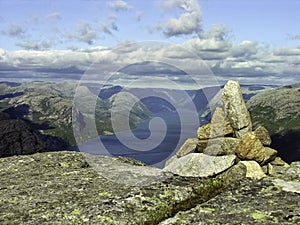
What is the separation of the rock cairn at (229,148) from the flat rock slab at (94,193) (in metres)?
0.98

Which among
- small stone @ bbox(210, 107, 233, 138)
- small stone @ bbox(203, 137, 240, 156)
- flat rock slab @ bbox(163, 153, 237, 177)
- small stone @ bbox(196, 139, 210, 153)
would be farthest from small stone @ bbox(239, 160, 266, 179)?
small stone @ bbox(210, 107, 233, 138)

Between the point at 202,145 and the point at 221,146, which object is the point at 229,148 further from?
the point at 202,145

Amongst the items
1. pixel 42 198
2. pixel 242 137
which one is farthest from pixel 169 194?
pixel 242 137

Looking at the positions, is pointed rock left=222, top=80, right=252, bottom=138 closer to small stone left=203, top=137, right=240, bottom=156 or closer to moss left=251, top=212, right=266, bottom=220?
small stone left=203, top=137, right=240, bottom=156

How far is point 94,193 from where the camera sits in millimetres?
9250

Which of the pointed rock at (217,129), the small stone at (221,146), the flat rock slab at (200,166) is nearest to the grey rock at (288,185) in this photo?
the flat rock slab at (200,166)

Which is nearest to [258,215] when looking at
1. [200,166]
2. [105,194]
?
[105,194]

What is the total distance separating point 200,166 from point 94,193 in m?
4.03

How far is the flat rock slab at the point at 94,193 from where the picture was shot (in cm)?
788

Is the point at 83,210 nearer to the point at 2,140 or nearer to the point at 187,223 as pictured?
the point at 187,223

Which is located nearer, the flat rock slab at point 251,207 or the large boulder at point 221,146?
the flat rock slab at point 251,207

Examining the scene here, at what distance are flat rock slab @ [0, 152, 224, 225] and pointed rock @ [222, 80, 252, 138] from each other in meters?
7.29

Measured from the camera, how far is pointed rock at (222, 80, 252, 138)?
1742 cm

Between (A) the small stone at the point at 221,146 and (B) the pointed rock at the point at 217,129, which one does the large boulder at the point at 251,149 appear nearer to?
(A) the small stone at the point at 221,146
